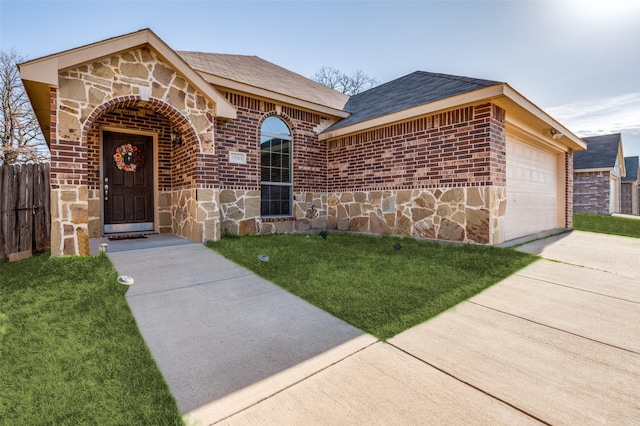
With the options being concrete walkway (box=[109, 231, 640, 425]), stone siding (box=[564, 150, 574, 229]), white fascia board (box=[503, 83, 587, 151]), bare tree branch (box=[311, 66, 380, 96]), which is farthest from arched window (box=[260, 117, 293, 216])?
bare tree branch (box=[311, 66, 380, 96])

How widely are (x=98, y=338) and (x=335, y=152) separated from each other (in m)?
7.56

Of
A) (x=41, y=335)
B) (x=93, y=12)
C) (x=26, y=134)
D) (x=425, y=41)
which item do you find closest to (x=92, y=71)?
(x=93, y=12)

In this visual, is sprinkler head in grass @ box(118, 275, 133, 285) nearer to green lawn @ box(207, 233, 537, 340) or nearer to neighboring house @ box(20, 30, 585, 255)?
green lawn @ box(207, 233, 537, 340)

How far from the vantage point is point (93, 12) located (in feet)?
20.0

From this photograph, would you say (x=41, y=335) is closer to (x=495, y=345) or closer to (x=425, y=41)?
(x=495, y=345)

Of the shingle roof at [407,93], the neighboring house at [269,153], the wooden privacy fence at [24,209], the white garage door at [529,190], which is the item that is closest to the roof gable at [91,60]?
the neighboring house at [269,153]

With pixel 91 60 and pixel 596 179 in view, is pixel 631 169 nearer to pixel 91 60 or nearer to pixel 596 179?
pixel 596 179

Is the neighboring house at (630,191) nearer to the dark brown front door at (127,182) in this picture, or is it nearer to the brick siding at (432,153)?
the brick siding at (432,153)

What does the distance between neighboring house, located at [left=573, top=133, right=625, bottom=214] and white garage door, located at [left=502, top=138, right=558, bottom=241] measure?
11.0 m

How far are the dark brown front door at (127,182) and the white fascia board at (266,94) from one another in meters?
2.30

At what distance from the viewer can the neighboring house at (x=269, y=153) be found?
16.6 feet

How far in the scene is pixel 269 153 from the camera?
8.09 m

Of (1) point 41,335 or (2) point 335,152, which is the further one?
(2) point 335,152

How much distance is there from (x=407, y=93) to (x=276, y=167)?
434cm
